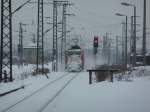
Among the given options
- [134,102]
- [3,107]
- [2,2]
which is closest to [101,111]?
[134,102]

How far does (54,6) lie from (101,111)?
148 feet

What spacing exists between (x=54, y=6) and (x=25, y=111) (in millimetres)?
44304

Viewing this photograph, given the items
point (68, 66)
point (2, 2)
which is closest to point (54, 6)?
point (68, 66)

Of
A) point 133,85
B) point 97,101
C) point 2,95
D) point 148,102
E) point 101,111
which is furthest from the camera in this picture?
point 133,85

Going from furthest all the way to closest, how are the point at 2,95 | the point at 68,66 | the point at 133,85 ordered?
the point at 68,66 → the point at 133,85 → the point at 2,95

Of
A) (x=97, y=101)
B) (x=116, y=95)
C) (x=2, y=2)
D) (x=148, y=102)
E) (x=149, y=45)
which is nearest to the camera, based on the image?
(x=148, y=102)

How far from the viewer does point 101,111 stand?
48.4 ft

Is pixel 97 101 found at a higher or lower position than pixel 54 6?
lower

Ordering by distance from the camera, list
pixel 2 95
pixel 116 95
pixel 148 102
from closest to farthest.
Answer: pixel 148 102
pixel 116 95
pixel 2 95

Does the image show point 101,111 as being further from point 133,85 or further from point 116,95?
point 133,85

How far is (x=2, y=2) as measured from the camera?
29.0 m

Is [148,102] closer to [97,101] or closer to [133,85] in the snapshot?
[97,101]

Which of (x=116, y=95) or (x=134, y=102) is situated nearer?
(x=134, y=102)

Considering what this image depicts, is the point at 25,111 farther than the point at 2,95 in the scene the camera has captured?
No
